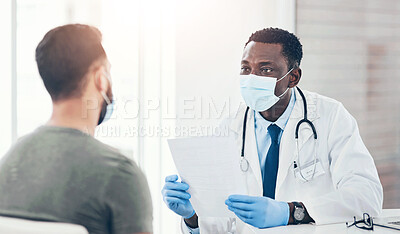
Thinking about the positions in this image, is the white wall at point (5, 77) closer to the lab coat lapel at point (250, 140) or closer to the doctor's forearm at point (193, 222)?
the doctor's forearm at point (193, 222)

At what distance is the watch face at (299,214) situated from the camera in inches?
57.8

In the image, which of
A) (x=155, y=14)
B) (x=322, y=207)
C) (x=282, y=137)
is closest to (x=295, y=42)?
(x=282, y=137)

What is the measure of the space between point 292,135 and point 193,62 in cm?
89

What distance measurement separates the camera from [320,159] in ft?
5.80

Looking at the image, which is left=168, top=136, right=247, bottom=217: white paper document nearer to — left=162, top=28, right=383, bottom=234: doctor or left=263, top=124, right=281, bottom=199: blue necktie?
left=162, top=28, right=383, bottom=234: doctor

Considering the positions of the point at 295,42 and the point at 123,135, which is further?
the point at 123,135

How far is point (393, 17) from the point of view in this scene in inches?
106

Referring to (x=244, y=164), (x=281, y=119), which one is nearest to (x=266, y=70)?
(x=281, y=119)

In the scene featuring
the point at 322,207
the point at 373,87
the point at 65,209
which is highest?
the point at 373,87

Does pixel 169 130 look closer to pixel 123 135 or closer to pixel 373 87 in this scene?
pixel 123 135

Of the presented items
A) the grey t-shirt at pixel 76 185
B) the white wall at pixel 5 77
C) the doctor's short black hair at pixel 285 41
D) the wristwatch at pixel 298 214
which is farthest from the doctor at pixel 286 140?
the white wall at pixel 5 77

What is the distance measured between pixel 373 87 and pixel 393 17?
17.5 inches

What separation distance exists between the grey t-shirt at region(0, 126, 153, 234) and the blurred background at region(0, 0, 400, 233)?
0.82 metres

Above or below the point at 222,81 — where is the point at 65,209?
below
